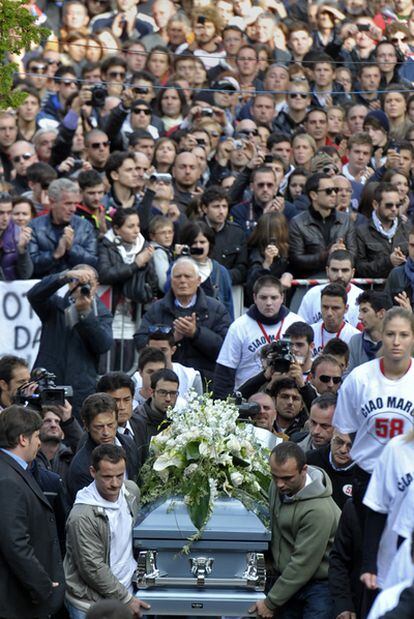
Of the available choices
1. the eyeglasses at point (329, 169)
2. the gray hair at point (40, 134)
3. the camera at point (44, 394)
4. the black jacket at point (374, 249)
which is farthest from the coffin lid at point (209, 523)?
the gray hair at point (40, 134)

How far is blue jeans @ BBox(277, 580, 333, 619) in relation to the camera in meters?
10.2

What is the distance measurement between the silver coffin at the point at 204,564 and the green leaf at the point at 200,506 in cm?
3

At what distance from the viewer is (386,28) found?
21766 millimetres

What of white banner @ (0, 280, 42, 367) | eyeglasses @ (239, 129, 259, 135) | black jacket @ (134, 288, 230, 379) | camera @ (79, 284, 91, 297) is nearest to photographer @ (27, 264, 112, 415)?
camera @ (79, 284, 91, 297)

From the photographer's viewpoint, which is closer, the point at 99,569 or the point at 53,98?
the point at 99,569

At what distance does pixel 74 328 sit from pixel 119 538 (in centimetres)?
337

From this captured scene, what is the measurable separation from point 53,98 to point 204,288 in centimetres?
540

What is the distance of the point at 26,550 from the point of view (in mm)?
9781

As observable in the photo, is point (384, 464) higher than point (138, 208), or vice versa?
point (138, 208)

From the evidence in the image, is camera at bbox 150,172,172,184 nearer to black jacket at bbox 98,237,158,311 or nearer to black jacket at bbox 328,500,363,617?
black jacket at bbox 98,237,158,311

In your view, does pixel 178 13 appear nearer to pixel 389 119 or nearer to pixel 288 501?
pixel 389 119

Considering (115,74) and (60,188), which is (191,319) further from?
(115,74)

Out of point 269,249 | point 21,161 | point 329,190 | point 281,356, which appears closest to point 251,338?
point 281,356

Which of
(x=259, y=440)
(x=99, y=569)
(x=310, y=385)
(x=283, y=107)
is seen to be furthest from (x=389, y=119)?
(x=99, y=569)
